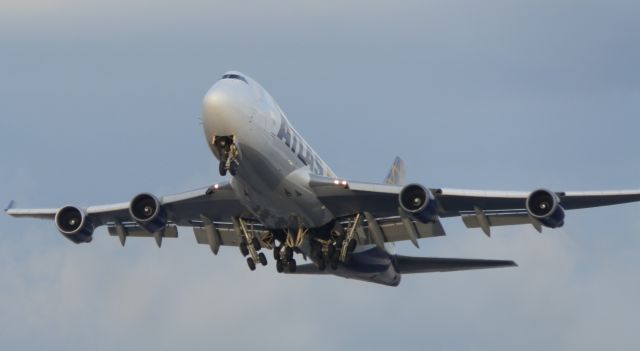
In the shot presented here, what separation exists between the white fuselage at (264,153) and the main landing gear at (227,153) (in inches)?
6.9

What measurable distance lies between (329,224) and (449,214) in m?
4.39

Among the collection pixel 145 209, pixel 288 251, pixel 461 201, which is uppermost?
pixel 145 209

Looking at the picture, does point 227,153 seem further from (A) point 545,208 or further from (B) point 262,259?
(A) point 545,208

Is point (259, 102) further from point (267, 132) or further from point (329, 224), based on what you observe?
point (329, 224)

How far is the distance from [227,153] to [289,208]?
4400 millimetres

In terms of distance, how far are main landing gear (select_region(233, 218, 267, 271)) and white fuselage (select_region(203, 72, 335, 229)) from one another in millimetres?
1276

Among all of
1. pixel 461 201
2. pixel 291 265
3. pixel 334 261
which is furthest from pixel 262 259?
pixel 461 201

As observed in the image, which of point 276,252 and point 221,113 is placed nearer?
point 221,113

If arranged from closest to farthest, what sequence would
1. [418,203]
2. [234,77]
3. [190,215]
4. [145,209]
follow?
1. [234,77]
2. [418,203]
3. [145,209]
4. [190,215]

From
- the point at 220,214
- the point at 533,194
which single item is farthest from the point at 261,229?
the point at 533,194

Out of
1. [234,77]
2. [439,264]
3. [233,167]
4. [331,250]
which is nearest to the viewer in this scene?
[233,167]

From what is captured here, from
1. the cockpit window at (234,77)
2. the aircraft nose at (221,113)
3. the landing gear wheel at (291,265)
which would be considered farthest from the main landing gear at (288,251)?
the aircraft nose at (221,113)

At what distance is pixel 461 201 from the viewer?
177 ft

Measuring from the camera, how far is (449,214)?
5516cm
